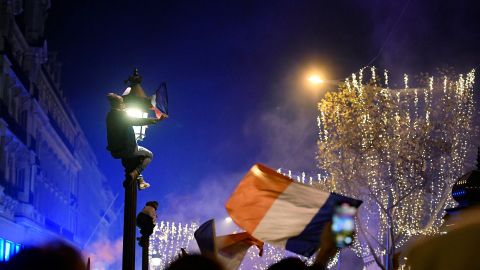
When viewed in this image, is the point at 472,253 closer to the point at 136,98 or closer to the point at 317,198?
the point at 317,198

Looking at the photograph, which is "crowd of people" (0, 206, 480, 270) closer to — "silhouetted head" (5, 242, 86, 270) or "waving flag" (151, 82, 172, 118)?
"silhouetted head" (5, 242, 86, 270)

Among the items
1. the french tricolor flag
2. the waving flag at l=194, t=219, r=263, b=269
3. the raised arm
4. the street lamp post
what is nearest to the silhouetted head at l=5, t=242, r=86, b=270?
the french tricolor flag

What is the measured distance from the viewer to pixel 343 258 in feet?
119

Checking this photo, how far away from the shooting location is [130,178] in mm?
9109

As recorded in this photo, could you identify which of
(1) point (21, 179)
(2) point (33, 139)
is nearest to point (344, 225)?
(1) point (21, 179)

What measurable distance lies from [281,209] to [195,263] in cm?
347

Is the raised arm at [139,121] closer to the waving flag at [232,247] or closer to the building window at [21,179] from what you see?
the waving flag at [232,247]

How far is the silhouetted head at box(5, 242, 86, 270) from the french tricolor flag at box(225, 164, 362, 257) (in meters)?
3.47

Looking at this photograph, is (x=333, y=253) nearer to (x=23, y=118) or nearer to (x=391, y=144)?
(x=391, y=144)

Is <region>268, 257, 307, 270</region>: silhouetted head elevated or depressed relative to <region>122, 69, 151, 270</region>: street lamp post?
depressed

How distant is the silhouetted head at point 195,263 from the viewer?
3485 millimetres

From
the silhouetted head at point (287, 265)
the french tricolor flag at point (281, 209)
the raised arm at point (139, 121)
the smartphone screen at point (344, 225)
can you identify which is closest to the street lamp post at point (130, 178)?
A: the raised arm at point (139, 121)

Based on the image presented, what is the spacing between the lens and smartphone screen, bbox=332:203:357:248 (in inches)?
197

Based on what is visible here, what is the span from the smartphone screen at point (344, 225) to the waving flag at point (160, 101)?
521 centimetres
